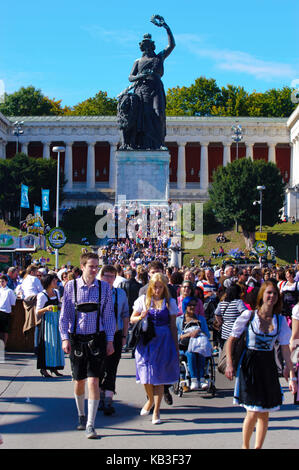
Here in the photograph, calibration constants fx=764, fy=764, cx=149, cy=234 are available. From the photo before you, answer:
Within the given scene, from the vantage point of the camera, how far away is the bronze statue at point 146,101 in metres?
42.8

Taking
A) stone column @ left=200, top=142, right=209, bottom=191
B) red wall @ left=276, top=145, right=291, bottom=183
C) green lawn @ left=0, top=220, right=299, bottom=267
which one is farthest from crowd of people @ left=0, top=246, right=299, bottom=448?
red wall @ left=276, top=145, right=291, bottom=183

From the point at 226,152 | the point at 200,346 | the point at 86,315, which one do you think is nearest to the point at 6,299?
the point at 200,346

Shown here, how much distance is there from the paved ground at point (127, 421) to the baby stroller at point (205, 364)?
154 millimetres

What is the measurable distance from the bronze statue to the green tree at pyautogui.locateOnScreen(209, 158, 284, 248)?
15087mm

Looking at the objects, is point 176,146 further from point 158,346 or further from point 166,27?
point 158,346

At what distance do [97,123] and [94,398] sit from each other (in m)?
73.4

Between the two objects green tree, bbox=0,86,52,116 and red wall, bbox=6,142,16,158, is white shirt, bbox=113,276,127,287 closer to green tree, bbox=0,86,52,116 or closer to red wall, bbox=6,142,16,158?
red wall, bbox=6,142,16,158

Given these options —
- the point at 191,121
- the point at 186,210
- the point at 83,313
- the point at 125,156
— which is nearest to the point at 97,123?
the point at 191,121

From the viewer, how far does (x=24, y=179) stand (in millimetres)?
63344

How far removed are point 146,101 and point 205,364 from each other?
111 feet

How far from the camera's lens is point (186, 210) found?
58719 millimetres

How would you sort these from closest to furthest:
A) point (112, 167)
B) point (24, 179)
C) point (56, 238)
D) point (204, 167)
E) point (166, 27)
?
1. point (56, 238)
2. point (166, 27)
3. point (24, 179)
4. point (204, 167)
5. point (112, 167)

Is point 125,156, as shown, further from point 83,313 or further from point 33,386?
point 83,313

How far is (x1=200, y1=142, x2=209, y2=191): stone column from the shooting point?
7994 centimetres
